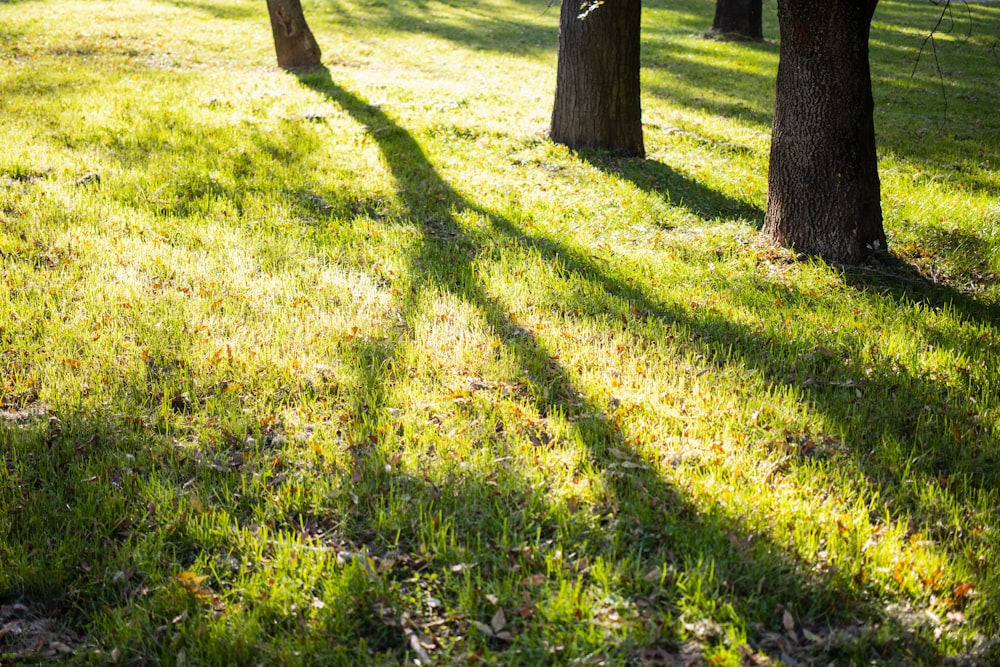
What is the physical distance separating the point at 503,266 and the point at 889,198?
198 inches

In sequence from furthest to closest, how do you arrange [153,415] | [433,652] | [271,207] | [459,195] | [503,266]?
1. [459,195]
2. [271,207]
3. [503,266]
4. [153,415]
5. [433,652]

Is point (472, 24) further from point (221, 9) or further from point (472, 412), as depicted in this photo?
point (472, 412)

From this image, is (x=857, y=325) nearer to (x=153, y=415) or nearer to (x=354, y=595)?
(x=354, y=595)

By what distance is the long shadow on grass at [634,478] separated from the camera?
335cm

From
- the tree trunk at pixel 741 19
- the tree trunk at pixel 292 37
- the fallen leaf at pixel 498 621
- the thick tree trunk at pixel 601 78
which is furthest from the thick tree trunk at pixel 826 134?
the tree trunk at pixel 741 19

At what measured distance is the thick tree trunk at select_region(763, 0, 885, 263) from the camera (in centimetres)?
631

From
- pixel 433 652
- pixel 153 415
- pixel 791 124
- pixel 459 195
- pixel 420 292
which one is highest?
pixel 791 124

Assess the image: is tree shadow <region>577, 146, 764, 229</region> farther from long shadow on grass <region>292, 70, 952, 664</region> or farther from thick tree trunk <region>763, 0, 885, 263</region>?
long shadow on grass <region>292, 70, 952, 664</region>

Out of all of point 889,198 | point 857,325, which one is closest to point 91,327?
point 857,325

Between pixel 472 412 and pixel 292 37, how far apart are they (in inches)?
485

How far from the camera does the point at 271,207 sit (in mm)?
7676

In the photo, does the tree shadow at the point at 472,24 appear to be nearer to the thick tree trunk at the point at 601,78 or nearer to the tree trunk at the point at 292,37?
the tree trunk at the point at 292,37

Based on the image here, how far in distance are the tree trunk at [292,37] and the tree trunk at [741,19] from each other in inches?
467

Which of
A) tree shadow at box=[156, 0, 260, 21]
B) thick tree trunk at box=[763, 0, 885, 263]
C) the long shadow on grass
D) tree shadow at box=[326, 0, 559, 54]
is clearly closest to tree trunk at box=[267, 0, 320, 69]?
tree shadow at box=[326, 0, 559, 54]
